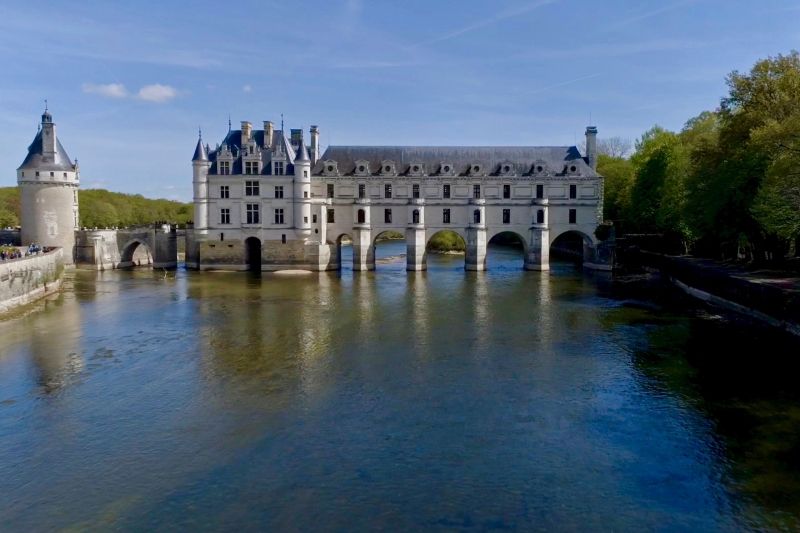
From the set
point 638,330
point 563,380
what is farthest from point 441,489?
point 638,330

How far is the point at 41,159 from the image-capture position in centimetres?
5231

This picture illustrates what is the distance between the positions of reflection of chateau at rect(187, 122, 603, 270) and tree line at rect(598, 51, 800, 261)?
6871 millimetres

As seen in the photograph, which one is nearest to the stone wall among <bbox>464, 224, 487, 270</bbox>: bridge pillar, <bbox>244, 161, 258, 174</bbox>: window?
<bbox>244, 161, 258, 174</bbox>: window

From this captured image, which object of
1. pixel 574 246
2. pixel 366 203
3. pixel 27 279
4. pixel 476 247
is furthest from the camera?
pixel 574 246

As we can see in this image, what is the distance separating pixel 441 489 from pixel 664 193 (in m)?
44.7

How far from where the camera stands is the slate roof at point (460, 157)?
53.6 meters

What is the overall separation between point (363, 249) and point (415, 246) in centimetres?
433

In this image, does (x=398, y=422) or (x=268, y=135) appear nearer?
(x=398, y=422)

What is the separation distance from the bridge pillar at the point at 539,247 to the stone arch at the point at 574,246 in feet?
6.57

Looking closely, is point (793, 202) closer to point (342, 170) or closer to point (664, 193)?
point (664, 193)

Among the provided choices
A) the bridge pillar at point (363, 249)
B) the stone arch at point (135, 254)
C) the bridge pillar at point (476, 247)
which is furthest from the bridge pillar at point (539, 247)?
the stone arch at point (135, 254)

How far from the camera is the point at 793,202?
2755 cm

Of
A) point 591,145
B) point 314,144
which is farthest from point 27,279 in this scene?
point 591,145

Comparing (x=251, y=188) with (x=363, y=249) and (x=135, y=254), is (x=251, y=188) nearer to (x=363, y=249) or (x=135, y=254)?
(x=363, y=249)
